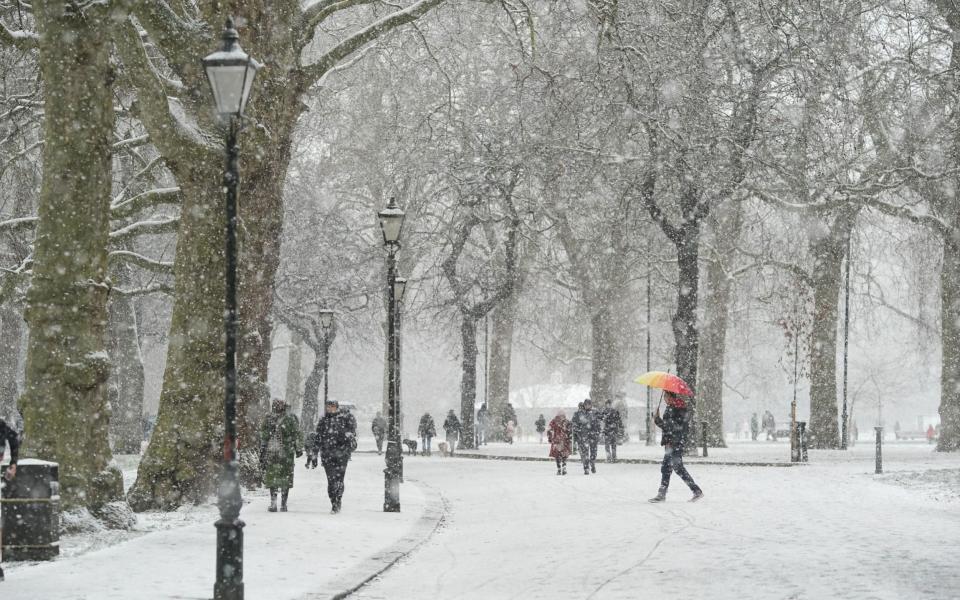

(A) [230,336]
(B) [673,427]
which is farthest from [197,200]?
(A) [230,336]

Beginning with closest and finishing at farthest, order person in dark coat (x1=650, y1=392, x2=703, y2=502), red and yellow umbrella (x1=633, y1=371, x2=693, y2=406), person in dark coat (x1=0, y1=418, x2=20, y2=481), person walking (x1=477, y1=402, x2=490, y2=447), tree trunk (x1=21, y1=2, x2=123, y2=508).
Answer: person in dark coat (x1=0, y1=418, x2=20, y2=481)
tree trunk (x1=21, y1=2, x2=123, y2=508)
red and yellow umbrella (x1=633, y1=371, x2=693, y2=406)
person in dark coat (x1=650, y1=392, x2=703, y2=502)
person walking (x1=477, y1=402, x2=490, y2=447)

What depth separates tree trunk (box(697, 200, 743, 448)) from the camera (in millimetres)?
41906

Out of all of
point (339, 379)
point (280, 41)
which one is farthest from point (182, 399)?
point (339, 379)

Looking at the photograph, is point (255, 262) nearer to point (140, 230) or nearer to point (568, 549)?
point (140, 230)

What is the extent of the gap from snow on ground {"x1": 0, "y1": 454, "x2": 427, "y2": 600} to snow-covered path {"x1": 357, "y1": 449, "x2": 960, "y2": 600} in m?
0.60

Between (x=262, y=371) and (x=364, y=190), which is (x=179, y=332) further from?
(x=364, y=190)

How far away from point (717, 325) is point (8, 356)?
21583mm

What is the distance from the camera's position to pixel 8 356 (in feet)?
128

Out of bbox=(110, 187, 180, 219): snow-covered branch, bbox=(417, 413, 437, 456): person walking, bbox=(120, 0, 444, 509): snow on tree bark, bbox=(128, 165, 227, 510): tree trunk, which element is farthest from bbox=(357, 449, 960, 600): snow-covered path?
bbox=(417, 413, 437, 456): person walking

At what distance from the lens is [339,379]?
9231 centimetres

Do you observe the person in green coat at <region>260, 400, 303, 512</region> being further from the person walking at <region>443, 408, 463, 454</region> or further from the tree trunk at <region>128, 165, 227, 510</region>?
the person walking at <region>443, 408, 463, 454</region>

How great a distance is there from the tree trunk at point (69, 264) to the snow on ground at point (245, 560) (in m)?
1.24

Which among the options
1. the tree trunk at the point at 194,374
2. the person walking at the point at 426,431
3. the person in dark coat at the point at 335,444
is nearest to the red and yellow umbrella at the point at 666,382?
the person in dark coat at the point at 335,444

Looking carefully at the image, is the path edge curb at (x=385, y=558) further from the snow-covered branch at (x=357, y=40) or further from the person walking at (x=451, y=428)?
the person walking at (x=451, y=428)
